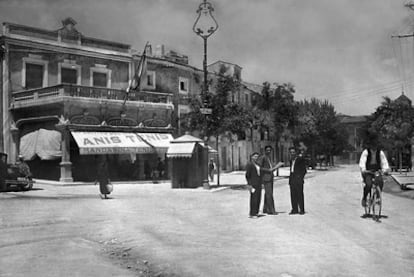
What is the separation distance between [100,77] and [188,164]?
38.1 ft

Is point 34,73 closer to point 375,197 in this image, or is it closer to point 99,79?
point 99,79

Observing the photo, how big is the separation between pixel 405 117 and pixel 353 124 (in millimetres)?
68811

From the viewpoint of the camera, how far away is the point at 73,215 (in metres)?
13.0

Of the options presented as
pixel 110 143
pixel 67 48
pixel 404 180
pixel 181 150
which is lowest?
pixel 404 180

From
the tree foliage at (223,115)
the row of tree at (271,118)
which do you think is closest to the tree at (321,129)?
the row of tree at (271,118)

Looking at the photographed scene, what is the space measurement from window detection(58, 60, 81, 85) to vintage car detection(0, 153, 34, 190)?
987cm

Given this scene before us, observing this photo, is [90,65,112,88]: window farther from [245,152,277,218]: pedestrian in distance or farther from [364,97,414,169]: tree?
[245,152,277,218]: pedestrian in distance

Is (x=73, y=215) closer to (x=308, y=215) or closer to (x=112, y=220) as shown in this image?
(x=112, y=220)

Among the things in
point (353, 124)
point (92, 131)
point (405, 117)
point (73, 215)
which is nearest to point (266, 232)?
point (73, 215)

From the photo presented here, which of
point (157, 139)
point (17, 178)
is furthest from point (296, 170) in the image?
point (157, 139)

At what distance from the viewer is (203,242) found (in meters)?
8.81

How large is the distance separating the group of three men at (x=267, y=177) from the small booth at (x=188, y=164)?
10.8 metres

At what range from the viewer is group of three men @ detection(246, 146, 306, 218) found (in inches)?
467

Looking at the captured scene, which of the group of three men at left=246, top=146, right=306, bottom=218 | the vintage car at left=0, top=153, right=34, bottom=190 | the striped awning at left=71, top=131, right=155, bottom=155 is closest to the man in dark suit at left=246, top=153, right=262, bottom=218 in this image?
the group of three men at left=246, top=146, right=306, bottom=218
